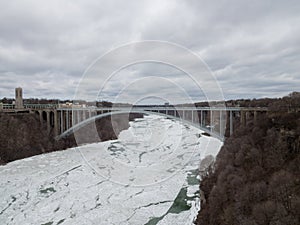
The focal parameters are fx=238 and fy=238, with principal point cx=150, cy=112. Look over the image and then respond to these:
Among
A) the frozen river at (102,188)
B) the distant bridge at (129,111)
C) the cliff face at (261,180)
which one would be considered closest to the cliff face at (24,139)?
the distant bridge at (129,111)

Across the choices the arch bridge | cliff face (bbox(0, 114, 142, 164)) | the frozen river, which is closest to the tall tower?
the arch bridge

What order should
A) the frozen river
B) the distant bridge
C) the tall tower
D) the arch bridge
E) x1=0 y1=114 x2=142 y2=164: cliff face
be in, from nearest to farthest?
the frozen river
the arch bridge
the distant bridge
x1=0 y1=114 x2=142 y2=164: cliff face
the tall tower

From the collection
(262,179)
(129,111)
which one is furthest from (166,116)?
(262,179)

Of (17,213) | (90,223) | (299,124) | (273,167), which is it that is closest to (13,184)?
(17,213)

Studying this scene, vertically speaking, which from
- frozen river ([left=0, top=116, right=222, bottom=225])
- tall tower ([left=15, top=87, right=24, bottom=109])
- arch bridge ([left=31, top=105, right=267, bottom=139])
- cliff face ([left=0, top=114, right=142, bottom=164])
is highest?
tall tower ([left=15, top=87, right=24, bottom=109])

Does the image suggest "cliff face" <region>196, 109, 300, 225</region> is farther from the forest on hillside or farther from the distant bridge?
the distant bridge

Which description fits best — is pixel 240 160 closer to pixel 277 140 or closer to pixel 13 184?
pixel 277 140
